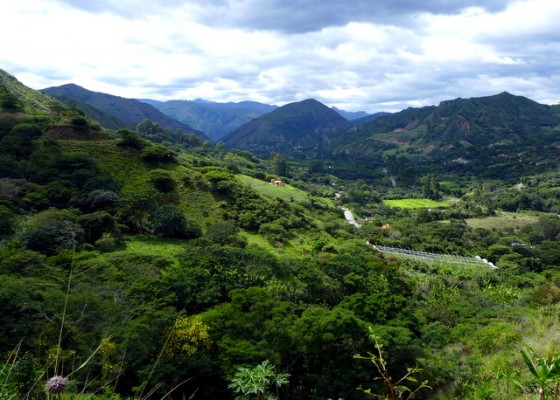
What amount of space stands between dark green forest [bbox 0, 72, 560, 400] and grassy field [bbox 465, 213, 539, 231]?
61.5 ft

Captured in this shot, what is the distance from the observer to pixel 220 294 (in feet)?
72.7

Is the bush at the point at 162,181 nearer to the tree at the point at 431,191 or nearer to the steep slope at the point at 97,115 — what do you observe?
the tree at the point at 431,191

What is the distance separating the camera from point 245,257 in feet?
90.1

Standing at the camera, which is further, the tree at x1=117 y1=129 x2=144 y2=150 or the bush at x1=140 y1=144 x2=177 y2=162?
the tree at x1=117 y1=129 x2=144 y2=150

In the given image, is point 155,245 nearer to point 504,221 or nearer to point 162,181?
point 162,181

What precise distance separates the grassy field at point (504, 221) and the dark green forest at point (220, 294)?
1875 cm

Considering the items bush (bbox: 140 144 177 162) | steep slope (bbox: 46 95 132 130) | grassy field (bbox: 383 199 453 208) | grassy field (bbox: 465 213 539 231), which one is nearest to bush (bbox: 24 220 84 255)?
bush (bbox: 140 144 177 162)

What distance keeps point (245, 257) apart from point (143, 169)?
88.6ft

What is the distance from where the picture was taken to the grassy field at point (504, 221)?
80.2 metres

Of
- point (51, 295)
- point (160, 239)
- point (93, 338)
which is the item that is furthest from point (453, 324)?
point (160, 239)

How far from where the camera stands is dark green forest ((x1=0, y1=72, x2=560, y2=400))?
11461 mm

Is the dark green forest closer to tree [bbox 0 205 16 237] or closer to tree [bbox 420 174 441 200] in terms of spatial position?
tree [bbox 0 205 16 237]

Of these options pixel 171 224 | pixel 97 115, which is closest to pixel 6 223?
pixel 171 224

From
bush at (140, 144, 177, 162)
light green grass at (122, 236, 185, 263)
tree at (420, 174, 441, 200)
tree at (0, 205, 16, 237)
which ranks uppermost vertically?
bush at (140, 144, 177, 162)
